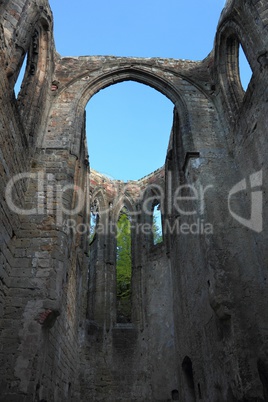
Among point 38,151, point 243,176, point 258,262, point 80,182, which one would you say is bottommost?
point 258,262

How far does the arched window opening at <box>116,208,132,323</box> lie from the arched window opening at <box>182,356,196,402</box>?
187 inches

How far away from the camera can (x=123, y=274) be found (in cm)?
1448

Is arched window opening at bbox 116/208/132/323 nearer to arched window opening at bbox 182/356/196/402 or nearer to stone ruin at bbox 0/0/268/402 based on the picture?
stone ruin at bbox 0/0/268/402

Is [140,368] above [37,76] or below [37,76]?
below

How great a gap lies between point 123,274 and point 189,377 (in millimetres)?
7139

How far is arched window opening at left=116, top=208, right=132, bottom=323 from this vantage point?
13.2m

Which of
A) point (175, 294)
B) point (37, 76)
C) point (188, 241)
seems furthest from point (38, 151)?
point (175, 294)

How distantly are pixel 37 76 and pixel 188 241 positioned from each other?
5237mm

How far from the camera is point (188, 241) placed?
26.3 feet

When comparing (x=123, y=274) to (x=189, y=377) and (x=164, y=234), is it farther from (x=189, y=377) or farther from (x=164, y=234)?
(x=189, y=377)

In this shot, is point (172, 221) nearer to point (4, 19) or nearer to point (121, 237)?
point (121, 237)

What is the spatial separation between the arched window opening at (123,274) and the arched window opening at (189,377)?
4755mm

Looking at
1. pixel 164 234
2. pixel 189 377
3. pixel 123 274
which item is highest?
pixel 164 234

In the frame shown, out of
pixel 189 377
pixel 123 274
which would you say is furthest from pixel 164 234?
pixel 189 377
